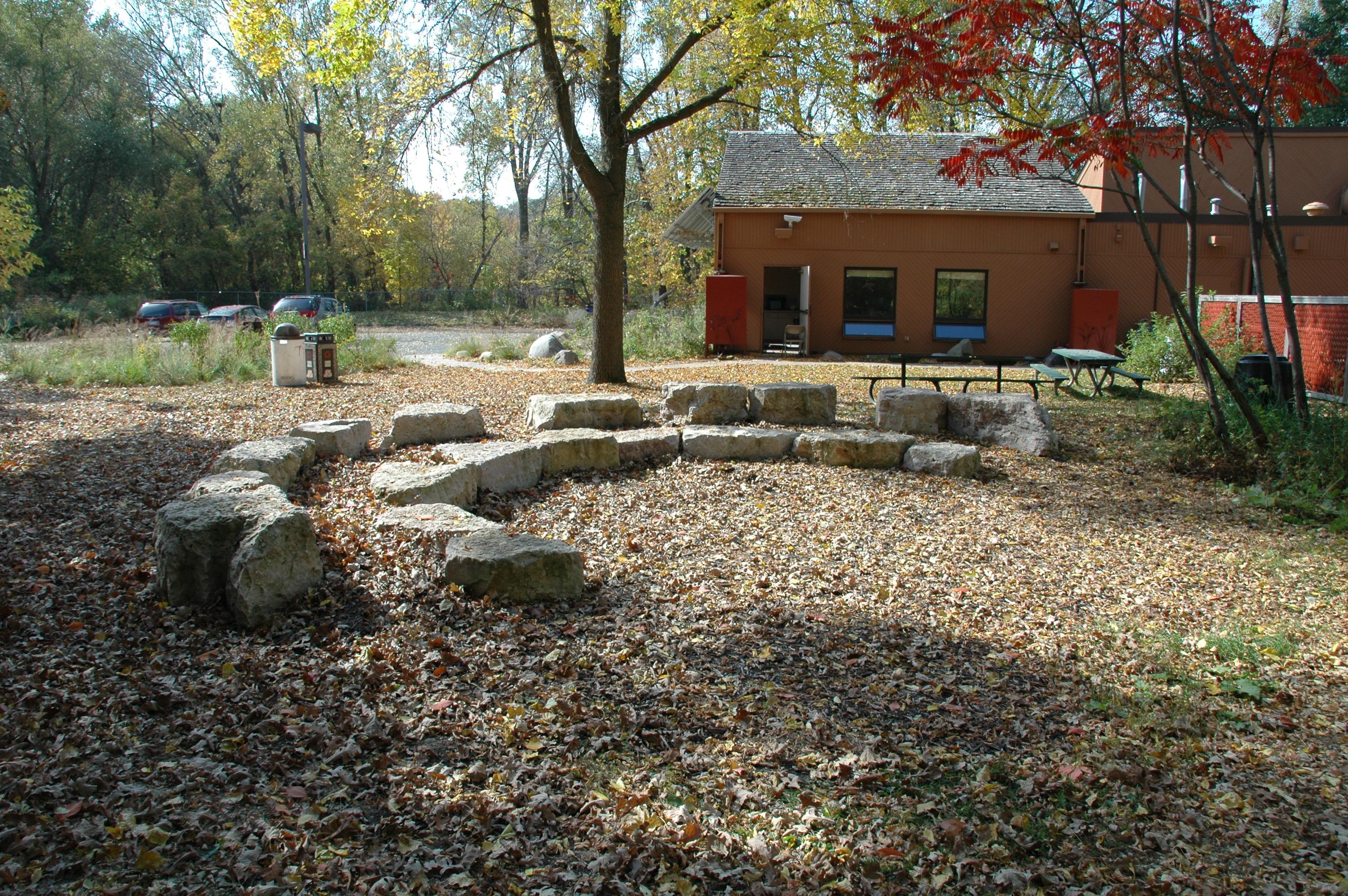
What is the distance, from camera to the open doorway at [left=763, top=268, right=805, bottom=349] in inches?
886

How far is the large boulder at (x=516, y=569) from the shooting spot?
184 inches

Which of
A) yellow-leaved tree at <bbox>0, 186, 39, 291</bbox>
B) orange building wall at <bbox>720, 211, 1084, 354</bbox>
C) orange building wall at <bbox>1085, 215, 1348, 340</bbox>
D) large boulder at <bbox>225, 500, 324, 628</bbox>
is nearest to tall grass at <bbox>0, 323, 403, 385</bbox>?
yellow-leaved tree at <bbox>0, 186, 39, 291</bbox>

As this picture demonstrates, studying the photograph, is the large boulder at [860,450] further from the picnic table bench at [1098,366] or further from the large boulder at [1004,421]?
the picnic table bench at [1098,366]

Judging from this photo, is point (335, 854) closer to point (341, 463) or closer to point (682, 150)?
point (341, 463)

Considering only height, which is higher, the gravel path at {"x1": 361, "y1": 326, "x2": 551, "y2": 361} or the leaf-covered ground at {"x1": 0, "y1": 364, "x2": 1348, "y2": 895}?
the gravel path at {"x1": 361, "y1": 326, "x2": 551, "y2": 361}

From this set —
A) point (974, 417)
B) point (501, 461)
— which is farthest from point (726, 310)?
point (501, 461)

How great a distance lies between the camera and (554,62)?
38.8ft

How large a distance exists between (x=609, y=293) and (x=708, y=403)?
14.2 feet

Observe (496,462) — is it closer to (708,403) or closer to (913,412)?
(708,403)

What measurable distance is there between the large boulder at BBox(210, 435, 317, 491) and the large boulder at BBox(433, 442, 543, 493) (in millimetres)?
1118

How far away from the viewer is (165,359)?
1375 centimetres

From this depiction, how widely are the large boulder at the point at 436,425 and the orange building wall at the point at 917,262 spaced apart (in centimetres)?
1168

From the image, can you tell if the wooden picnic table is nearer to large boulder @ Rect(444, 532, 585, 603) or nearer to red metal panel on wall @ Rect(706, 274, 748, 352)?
red metal panel on wall @ Rect(706, 274, 748, 352)

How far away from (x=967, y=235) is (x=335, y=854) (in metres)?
19.5
